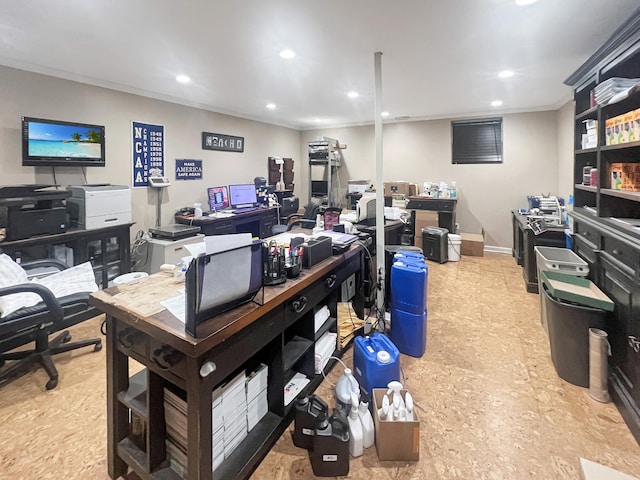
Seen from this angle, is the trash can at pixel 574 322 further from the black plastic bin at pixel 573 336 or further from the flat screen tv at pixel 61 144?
the flat screen tv at pixel 61 144

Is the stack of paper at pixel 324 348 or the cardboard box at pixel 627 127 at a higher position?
the cardboard box at pixel 627 127

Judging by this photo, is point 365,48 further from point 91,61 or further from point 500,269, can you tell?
point 500,269

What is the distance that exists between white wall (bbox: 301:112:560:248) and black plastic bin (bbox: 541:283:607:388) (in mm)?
3845

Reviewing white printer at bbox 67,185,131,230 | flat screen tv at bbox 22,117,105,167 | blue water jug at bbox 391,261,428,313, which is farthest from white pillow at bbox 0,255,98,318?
blue water jug at bbox 391,261,428,313

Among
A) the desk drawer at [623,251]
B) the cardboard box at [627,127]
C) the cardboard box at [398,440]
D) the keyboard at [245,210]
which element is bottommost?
the cardboard box at [398,440]

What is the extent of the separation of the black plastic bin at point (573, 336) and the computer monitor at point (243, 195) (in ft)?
14.5

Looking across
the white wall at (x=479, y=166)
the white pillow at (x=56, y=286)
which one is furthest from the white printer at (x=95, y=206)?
the white wall at (x=479, y=166)

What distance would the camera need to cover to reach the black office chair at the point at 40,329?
6.25 feet

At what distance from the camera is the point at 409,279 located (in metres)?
2.32

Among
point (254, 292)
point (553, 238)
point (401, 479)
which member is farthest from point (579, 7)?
point (401, 479)

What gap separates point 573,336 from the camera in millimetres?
2074

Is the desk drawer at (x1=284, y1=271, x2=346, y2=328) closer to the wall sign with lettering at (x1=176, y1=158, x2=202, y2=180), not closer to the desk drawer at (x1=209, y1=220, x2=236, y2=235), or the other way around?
the desk drawer at (x1=209, y1=220, x2=236, y2=235)

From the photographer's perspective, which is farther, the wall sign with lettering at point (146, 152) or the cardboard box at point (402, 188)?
the cardboard box at point (402, 188)

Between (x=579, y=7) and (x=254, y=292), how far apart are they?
269 centimetres
